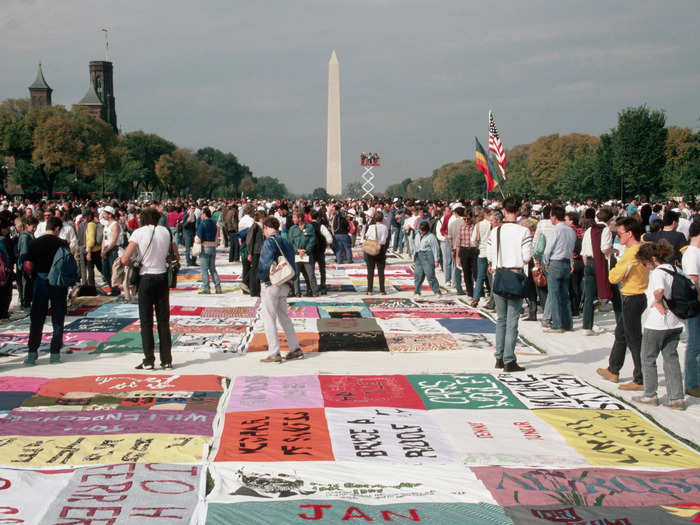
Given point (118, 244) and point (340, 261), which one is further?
point (340, 261)

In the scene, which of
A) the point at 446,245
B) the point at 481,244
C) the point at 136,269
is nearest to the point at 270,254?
the point at 136,269

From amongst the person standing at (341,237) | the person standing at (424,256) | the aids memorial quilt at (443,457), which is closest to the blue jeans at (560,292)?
the aids memorial quilt at (443,457)

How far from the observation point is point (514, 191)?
118 meters

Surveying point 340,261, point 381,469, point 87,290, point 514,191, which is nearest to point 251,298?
point 87,290

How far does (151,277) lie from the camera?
9.52 metres

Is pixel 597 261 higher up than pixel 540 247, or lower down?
lower down

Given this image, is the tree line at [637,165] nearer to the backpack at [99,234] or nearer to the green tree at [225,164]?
the backpack at [99,234]

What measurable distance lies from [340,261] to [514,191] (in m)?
97.3

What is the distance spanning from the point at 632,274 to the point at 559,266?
404 centimetres

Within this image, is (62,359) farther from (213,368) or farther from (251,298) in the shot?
(251,298)

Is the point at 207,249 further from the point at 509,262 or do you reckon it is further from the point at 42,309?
the point at 509,262

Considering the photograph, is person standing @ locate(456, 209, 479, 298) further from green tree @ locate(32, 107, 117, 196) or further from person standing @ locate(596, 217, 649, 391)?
green tree @ locate(32, 107, 117, 196)

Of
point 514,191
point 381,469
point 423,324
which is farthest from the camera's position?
point 514,191

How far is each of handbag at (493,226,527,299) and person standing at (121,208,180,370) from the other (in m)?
A: 4.27
